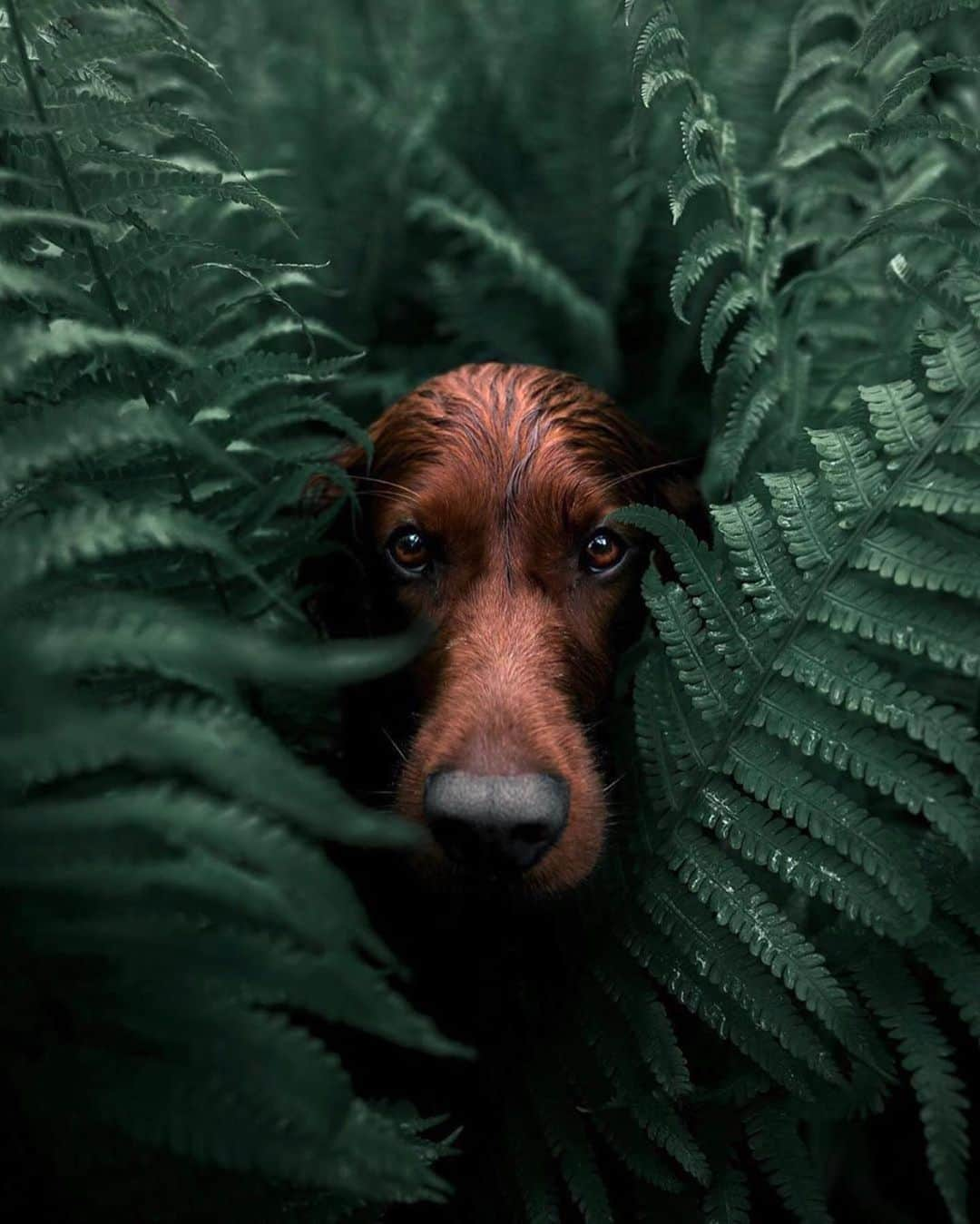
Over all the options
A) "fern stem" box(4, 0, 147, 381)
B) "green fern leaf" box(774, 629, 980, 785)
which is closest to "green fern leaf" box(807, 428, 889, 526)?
"green fern leaf" box(774, 629, 980, 785)

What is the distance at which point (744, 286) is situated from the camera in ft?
9.09

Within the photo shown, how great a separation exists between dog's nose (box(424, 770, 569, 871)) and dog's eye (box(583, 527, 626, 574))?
0.77 meters

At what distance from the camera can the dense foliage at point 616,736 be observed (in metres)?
1.46

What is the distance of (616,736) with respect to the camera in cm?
287

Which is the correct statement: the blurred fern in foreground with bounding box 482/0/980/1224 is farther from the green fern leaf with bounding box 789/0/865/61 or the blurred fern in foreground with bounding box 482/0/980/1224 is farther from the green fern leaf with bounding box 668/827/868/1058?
the green fern leaf with bounding box 789/0/865/61

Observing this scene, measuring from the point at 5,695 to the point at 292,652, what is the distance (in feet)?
1.34

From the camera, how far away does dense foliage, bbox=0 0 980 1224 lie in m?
1.46

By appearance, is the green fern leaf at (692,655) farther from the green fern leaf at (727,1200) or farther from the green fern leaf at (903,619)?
the green fern leaf at (727,1200)

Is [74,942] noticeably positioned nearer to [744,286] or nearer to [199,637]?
[199,637]

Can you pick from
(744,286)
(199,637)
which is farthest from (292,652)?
(744,286)

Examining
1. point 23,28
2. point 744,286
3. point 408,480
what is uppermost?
point 744,286

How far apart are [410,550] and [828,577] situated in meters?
1.19

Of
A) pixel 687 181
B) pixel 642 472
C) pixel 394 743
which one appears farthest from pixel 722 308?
pixel 394 743

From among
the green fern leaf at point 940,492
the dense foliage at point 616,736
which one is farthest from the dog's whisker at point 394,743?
the green fern leaf at point 940,492
